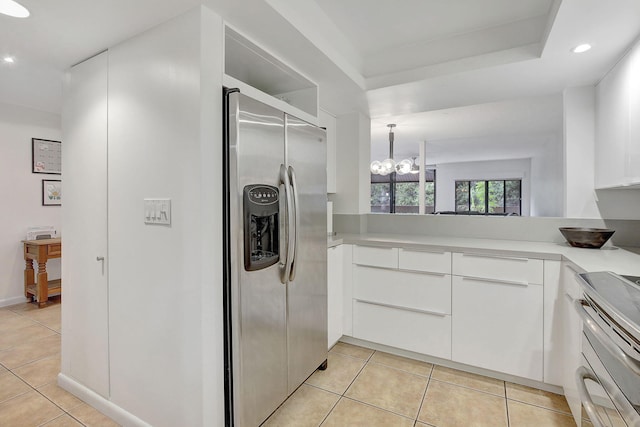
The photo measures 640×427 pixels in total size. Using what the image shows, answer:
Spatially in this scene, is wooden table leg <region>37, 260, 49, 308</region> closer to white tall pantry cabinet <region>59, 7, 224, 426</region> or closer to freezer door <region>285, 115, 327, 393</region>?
white tall pantry cabinet <region>59, 7, 224, 426</region>


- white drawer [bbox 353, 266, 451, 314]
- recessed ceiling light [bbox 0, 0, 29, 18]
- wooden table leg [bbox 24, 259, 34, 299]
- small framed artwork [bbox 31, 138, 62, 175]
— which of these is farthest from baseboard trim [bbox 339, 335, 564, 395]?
small framed artwork [bbox 31, 138, 62, 175]

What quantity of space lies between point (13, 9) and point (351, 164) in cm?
243

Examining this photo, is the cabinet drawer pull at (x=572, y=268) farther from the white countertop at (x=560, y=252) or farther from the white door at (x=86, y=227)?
the white door at (x=86, y=227)

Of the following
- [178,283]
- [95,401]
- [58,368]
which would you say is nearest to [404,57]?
[178,283]

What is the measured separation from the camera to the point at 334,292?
2.48m

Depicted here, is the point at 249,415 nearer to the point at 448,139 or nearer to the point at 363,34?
the point at 363,34

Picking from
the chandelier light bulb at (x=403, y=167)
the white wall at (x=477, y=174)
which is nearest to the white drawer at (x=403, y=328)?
the chandelier light bulb at (x=403, y=167)

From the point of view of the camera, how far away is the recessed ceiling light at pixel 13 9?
4.50 feet

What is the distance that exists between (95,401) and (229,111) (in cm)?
182

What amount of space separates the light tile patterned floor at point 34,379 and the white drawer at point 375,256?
1.85m

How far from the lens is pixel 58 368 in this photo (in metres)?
2.31

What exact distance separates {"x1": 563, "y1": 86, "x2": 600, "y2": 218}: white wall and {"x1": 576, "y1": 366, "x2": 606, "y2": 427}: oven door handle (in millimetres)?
1517

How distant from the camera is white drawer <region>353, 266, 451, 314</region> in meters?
2.28

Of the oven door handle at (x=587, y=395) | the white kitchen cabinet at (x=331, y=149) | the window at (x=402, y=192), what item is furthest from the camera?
the window at (x=402, y=192)
